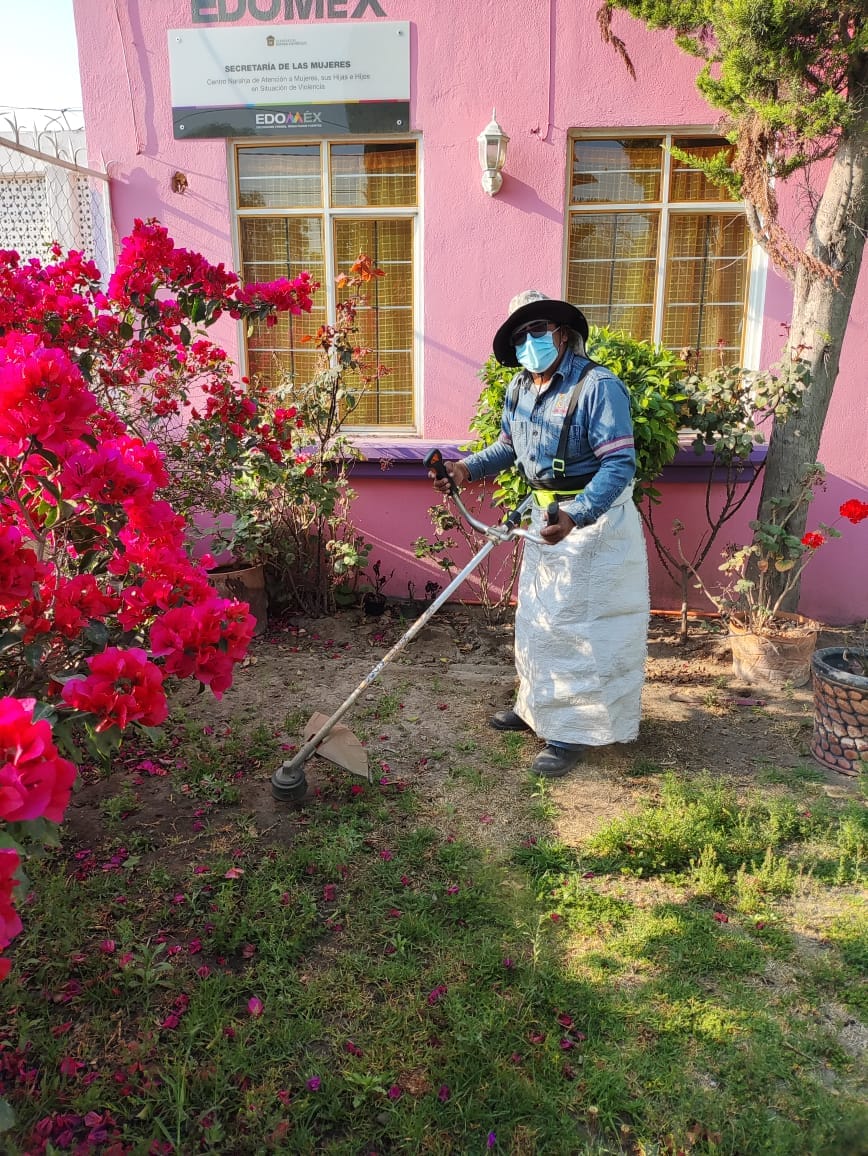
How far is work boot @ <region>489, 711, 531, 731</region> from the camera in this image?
158 inches

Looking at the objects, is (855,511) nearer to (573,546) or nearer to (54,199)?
(573,546)

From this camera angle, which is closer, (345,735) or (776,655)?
(345,735)

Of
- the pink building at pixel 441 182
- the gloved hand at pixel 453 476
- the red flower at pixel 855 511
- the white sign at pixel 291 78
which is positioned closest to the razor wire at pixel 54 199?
the pink building at pixel 441 182

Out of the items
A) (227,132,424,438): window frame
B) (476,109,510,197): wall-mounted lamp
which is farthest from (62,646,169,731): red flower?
(476,109,510,197): wall-mounted lamp

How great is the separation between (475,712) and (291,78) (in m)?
4.07

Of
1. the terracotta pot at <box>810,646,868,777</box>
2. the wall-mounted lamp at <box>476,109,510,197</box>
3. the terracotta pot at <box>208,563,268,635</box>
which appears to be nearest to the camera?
the terracotta pot at <box>810,646,868,777</box>

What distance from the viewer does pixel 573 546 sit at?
340 centimetres

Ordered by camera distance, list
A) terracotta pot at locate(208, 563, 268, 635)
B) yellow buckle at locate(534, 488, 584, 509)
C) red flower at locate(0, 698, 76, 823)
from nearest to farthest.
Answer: red flower at locate(0, 698, 76, 823) → yellow buckle at locate(534, 488, 584, 509) → terracotta pot at locate(208, 563, 268, 635)

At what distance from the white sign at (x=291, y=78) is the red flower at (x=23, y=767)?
4.93 metres

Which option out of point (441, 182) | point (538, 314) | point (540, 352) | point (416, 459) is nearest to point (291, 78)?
point (441, 182)

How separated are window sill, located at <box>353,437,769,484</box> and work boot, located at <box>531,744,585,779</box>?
7.44 ft

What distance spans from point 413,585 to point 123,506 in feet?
12.3

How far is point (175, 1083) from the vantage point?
1984 millimetres

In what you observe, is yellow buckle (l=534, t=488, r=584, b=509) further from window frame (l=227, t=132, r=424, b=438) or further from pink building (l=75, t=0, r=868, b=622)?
window frame (l=227, t=132, r=424, b=438)
